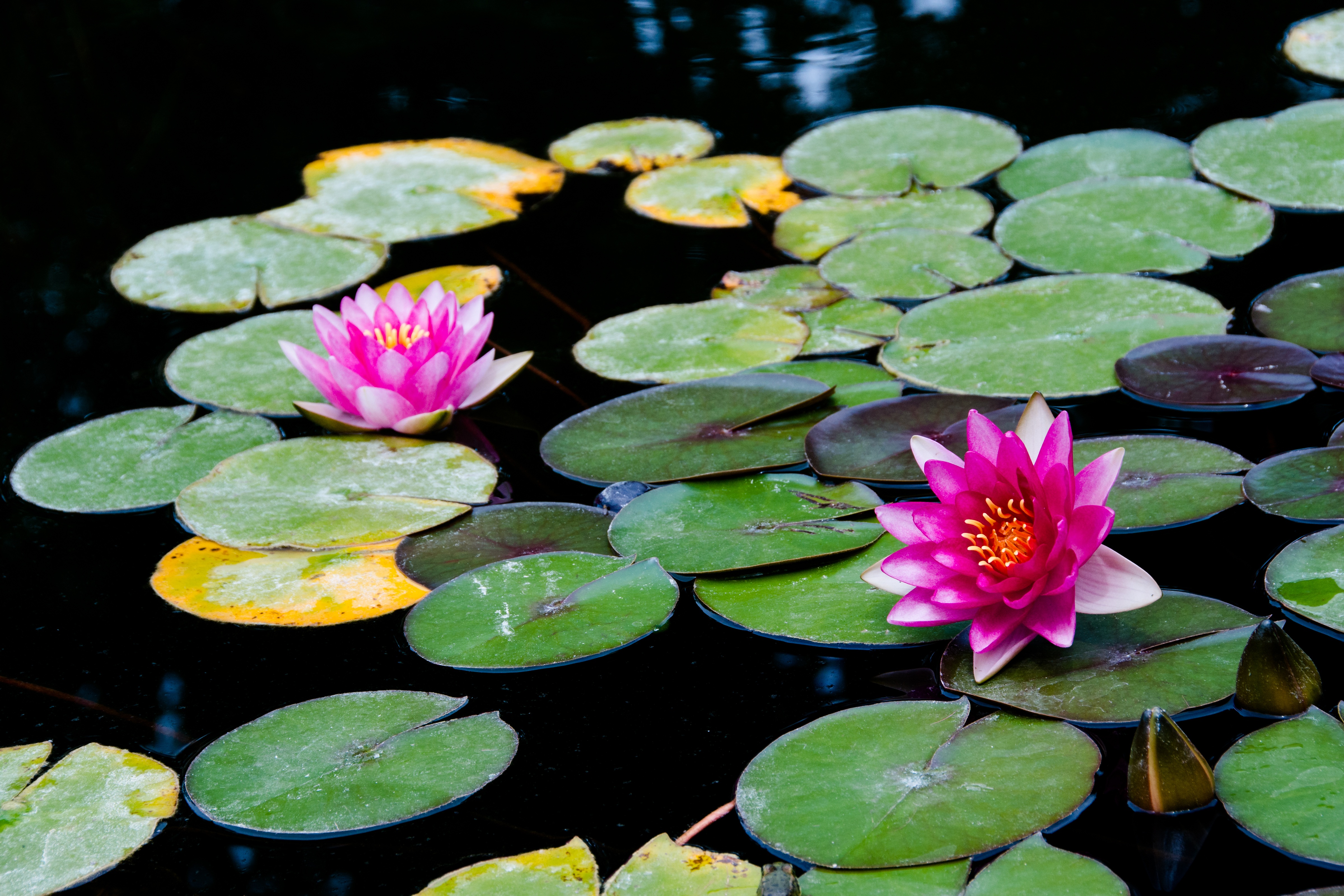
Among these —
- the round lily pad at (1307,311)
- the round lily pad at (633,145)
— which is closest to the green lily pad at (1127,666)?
the round lily pad at (1307,311)

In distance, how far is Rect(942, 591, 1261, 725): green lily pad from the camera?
157 centimetres

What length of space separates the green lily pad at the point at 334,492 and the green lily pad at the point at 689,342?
0.48 m

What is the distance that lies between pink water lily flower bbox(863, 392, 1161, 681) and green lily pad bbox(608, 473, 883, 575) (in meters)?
0.24

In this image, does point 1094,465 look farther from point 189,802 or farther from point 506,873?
point 189,802

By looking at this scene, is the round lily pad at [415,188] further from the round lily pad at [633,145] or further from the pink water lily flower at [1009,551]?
the pink water lily flower at [1009,551]

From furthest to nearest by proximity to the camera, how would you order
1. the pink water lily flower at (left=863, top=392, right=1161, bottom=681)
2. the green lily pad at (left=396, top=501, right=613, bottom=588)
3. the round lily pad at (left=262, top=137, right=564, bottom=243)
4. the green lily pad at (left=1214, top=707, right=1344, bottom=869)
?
the round lily pad at (left=262, top=137, right=564, bottom=243) < the green lily pad at (left=396, top=501, right=613, bottom=588) < the pink water lily flower at (left=863, top=392, right=1161, bottom=681) < the green lily pad at (left=1214, top=707, right=1344, bottom=869)

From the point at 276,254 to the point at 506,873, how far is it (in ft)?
8.05

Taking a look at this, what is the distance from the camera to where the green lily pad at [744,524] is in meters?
1.96

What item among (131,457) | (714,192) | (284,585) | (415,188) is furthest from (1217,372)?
(415,188)

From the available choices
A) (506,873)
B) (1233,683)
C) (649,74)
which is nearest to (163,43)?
(649,74)

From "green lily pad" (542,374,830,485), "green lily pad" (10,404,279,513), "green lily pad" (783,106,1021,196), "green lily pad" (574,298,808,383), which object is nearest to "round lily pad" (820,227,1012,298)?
"green lily pad" (574,298,808,383)

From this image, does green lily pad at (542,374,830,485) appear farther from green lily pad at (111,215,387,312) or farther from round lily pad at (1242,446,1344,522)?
green lily pad at (111,215,387,312)

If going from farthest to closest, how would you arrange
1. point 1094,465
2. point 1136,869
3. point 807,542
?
1. point 807,542
2. point 1094,465
3. point 1136,869

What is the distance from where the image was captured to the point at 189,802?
162cm
